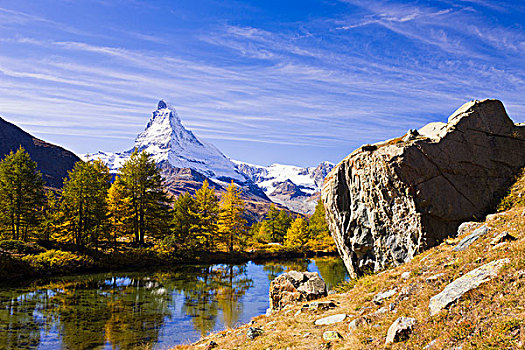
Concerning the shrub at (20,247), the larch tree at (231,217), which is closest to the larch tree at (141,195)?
the larch tree at (231,217)

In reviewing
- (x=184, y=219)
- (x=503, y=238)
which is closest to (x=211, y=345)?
(x=503, y=238)

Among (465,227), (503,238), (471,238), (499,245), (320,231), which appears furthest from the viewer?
(320,231)

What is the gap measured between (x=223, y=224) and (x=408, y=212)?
144ft

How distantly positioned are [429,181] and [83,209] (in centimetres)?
3941

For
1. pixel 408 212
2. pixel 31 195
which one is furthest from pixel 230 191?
pixel 408 212

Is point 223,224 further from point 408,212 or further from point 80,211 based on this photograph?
point 408,212

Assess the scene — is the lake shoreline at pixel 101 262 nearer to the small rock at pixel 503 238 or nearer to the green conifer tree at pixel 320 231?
the green conifer tree at pixel 320 231

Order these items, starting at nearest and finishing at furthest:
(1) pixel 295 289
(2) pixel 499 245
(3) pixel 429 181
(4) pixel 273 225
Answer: (2) pixel 499 245
(3) pixel 429 181
(1) pixel 295 289
(4) pixel 273 225

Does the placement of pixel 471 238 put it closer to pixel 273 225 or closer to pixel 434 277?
pixel 434 277

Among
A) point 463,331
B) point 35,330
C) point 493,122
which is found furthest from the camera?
point 35,330

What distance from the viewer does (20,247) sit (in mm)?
36125

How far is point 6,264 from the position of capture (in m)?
32.8

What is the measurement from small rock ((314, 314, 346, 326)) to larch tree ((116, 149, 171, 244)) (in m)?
41.8

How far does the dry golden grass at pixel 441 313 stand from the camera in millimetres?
6410
